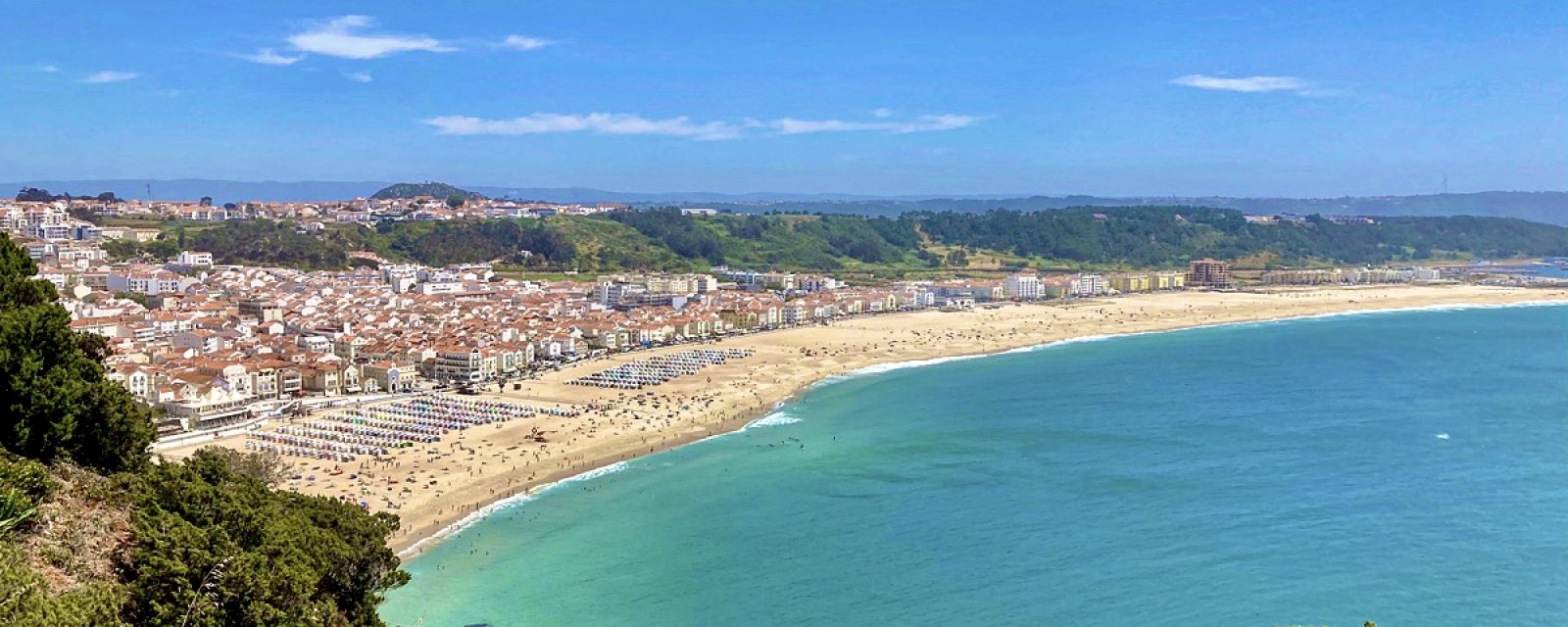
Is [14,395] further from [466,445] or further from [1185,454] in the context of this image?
[1185,454]

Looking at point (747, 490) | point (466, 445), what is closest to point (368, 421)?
point (466, 445)

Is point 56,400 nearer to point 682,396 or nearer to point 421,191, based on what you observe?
point 682,396

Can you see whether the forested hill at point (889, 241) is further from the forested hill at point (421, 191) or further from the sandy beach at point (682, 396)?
the forested hill at point (421, 191)

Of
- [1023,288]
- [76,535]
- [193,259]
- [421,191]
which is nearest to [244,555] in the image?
[76,535]

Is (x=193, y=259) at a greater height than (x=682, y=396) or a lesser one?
greater

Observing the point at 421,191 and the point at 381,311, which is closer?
the point at 381,311

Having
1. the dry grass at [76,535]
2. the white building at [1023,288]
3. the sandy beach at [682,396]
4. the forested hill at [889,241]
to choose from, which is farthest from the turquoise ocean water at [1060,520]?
the forested hill at [889,241]

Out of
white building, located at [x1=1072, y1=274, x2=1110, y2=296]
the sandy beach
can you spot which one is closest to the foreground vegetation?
the sandy beach

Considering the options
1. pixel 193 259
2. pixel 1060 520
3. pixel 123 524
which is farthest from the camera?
pixel 193 259
